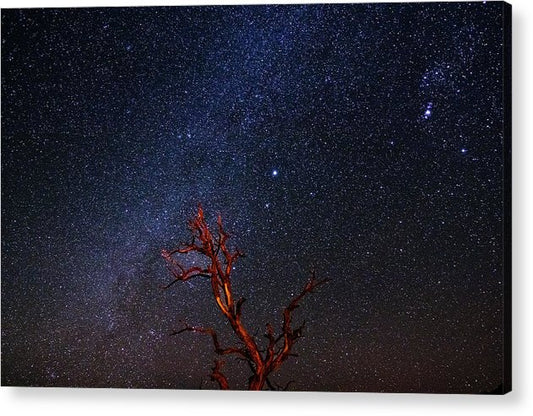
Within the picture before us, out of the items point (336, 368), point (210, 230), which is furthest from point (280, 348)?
point (210, 230)

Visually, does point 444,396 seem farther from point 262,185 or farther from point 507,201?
point 262,185

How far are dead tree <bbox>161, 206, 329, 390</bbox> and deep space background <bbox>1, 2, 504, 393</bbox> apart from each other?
33 millimetres

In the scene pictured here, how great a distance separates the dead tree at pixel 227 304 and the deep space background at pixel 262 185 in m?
0.03

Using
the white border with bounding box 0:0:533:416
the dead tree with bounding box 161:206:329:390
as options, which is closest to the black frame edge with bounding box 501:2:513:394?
the white border with bounding box 0:0:533:416

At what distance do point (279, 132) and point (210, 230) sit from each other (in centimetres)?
41

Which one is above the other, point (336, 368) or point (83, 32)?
point (83, 32)

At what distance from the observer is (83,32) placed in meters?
4.43

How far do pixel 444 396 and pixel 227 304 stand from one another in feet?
2.64

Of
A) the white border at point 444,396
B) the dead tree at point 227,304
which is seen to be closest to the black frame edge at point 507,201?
the white border at point 444,396

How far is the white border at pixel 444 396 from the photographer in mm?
4250

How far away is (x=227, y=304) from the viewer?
437 cm

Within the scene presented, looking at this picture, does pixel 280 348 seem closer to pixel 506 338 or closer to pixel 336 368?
pixel 336 368

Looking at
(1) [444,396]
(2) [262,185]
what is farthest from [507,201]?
(2) [262,185]

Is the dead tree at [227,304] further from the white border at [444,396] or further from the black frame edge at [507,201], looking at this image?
the black frame edge at [507,201]
